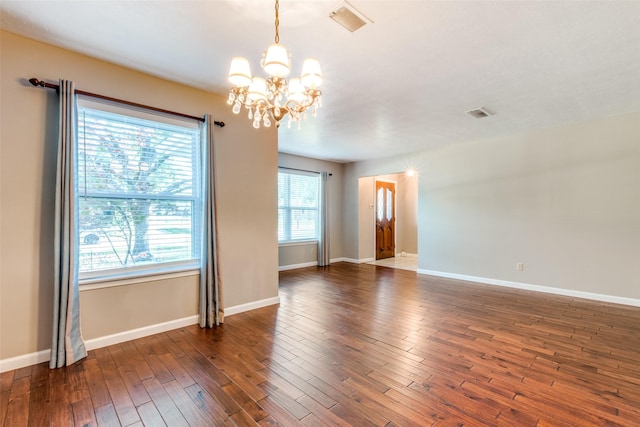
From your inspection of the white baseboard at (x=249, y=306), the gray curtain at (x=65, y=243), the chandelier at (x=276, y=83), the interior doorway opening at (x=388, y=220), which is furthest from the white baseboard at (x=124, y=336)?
the interior doorway opening at (x=388, y=220)

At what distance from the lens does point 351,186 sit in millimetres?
7742

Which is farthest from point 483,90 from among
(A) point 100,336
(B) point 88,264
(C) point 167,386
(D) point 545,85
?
(A) point 100,336

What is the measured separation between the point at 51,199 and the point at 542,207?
630cm

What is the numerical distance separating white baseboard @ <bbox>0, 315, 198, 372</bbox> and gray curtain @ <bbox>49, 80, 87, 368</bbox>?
6.6 inches

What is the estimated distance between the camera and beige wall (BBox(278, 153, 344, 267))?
668cm

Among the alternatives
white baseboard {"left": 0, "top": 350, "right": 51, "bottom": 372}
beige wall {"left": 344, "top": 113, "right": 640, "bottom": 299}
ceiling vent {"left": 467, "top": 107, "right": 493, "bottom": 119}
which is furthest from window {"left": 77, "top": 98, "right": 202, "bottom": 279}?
beige wall {"left": 344, "top": 113, "right": 640, "bottom": 299}

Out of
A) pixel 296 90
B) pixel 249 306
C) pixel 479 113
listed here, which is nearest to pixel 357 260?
pixel 249 306

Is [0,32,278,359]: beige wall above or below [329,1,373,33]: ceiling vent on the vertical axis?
below

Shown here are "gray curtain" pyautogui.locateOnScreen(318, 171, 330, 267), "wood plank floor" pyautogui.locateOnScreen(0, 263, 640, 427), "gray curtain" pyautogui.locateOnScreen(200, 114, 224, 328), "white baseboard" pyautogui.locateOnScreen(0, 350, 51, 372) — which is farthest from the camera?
"gray curtain" pyautogui.locateOnScreen(318, 171, 330, 267)

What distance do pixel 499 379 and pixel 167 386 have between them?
8.19ft

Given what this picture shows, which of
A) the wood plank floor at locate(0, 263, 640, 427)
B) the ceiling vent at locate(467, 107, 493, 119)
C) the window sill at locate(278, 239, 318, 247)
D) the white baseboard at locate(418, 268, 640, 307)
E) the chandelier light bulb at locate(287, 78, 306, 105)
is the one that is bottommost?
the wood plank floor at locate(0, 263, 640, 427)

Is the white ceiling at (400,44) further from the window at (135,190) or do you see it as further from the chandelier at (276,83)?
the window at (135,190)

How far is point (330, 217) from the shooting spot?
25.0 feet

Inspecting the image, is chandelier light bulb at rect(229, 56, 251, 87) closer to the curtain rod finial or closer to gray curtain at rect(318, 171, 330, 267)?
the curtain rod finial
